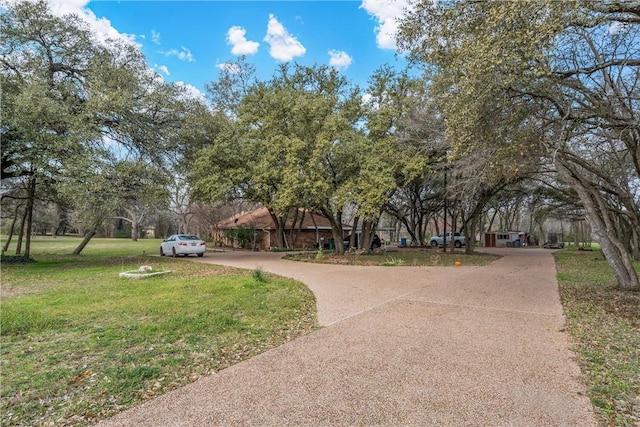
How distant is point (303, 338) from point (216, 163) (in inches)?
563

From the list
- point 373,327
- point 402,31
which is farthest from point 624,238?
point 373,327

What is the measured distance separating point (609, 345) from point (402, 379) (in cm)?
314

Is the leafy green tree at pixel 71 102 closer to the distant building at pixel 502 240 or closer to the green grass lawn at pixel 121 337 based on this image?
the green grass lawn at pixel 121 337

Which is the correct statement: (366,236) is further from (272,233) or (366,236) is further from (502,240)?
(502,240)

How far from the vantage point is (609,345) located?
4609 mm

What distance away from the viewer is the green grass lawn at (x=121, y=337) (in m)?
3.09

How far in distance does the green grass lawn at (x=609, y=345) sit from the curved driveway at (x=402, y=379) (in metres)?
0.16

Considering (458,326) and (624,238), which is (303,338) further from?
(624,238)

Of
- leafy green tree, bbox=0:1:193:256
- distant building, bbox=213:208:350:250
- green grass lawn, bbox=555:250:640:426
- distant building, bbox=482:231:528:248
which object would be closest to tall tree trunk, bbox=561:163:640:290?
green grass lawn, bbox=555:250:640:426

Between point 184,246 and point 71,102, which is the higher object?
point 71,102

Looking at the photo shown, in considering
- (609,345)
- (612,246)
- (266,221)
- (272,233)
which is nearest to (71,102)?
(609,345)

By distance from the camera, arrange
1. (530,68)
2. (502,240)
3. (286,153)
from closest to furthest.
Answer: (530,68) < (286,153) < (502,240)

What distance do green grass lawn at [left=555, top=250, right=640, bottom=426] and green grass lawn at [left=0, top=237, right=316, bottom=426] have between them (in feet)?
11.0

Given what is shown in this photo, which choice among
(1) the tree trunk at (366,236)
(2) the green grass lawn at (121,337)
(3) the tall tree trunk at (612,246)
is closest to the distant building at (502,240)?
(1) the tree trunk at (366,236)
